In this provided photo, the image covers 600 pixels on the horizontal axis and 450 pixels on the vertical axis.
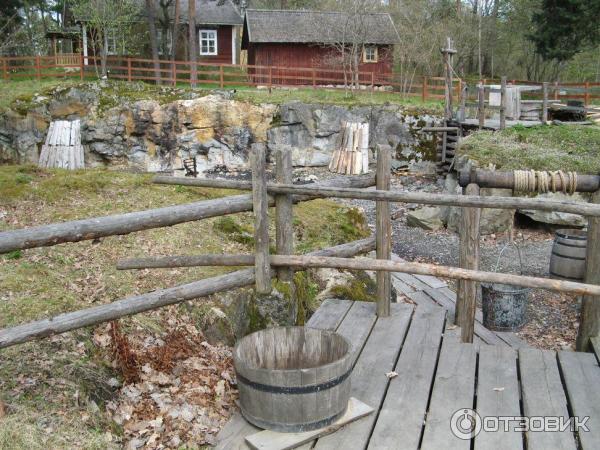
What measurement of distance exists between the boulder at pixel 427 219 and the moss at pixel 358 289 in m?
7.63

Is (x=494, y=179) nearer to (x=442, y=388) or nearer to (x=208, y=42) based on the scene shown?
(x=442, y=388)

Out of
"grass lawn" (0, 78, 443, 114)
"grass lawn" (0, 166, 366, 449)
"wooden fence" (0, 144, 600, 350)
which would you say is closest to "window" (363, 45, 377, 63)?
"grass lawn" (0, 78, 443, 114)

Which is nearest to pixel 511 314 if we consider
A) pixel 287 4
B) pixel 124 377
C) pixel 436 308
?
pixel 436 308

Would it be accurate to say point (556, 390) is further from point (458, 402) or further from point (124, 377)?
point (124, 377)

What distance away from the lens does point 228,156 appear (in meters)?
22.8

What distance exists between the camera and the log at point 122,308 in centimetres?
341

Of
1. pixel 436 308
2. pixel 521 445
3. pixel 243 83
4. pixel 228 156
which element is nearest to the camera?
pixel 521 445

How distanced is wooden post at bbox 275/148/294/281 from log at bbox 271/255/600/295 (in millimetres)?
157

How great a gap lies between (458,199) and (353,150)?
17.9 m

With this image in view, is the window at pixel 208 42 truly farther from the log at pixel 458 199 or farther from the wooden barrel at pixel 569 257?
the log at pixel 458 199

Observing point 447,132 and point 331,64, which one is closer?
point 447,132

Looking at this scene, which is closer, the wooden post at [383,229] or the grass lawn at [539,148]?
the wooden post at [383,229]

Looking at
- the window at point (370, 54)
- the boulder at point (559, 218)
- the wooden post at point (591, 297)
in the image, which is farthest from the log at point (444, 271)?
the window at point (370, 54)

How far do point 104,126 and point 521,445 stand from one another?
20528 millimetres
